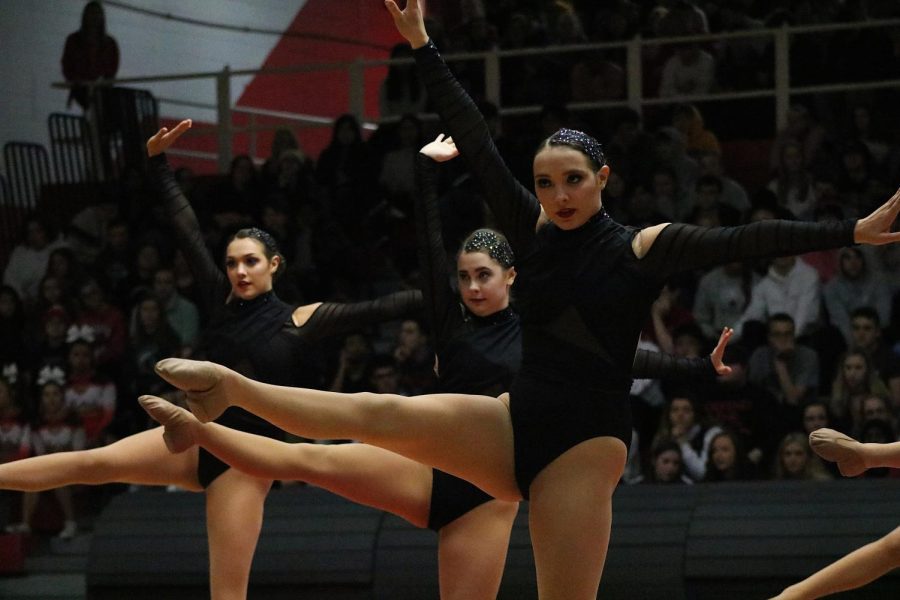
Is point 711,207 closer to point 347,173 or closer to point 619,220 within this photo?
point 619,220

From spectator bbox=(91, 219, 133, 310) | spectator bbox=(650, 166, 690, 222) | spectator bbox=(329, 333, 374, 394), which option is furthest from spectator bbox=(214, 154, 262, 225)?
spectator bbox=(650, 166, 690, 222)

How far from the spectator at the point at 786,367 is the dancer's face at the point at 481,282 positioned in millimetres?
3235

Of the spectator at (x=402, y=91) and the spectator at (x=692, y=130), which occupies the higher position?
the spectator at (x=402, y=91)

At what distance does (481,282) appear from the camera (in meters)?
4.60

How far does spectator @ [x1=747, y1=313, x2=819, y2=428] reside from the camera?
7.52m

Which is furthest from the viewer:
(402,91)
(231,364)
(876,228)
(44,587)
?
(402,91)

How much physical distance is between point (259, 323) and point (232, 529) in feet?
2.47

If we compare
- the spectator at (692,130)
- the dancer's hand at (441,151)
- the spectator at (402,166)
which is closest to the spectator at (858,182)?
the spectator at (692,130)

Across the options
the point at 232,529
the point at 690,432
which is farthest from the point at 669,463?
the point at 232,529

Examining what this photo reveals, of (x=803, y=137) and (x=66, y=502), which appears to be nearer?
(x=66, y=502)

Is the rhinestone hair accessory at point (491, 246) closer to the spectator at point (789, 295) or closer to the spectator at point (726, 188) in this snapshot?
the spectator at point (789, 295)

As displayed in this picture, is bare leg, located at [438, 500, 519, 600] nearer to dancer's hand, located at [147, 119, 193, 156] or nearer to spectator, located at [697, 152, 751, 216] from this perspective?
dancer's hand, located at [147, 119, 193, 156]

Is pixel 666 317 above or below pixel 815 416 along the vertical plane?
above

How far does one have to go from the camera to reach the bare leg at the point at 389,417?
11.3ft
